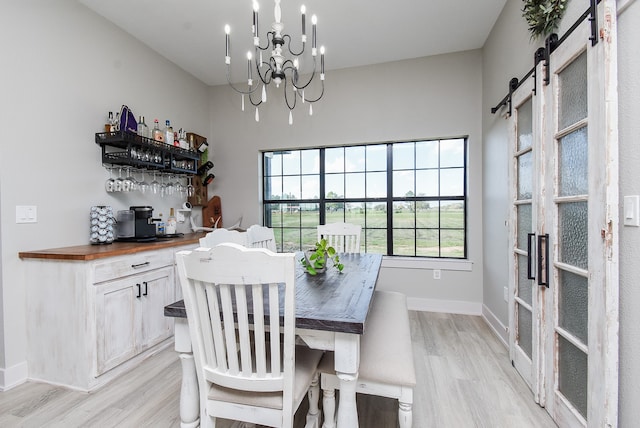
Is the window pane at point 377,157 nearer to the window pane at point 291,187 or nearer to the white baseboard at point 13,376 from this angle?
the window pane at point 291,187

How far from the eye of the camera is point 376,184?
3.67 m

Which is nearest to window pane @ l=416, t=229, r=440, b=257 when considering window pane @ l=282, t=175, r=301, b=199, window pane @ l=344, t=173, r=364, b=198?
window pane @ l=344, t=173, r=364, b=198

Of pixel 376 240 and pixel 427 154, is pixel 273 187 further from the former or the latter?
pixel 427 154

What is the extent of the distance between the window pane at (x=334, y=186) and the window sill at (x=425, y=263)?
103 cm

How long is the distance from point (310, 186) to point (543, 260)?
8.97 feet

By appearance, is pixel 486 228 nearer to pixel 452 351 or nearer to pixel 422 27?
pixel 452 351

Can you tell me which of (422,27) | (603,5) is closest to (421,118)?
(422,27)

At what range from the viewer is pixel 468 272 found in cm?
325

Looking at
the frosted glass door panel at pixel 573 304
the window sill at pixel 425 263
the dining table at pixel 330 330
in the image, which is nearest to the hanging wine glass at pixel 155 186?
the dining table at pixel 330 330

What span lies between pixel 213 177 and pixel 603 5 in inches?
152

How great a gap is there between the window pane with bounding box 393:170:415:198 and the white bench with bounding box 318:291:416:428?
7.34 feet

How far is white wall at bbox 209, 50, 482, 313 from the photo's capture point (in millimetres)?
3238

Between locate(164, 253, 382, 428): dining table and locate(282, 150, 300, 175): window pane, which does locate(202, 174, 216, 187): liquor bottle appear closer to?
locate(282, 150, 300, 175): window pane

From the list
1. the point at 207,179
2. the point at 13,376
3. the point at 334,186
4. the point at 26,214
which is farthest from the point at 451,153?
the point at 13,376
